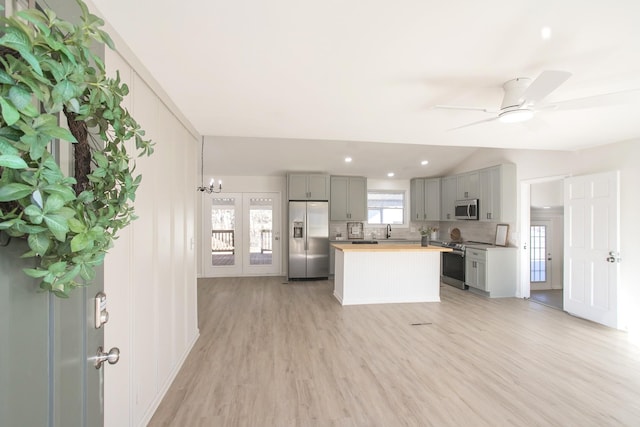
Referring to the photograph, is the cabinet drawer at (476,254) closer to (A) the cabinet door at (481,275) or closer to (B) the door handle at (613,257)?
(A) the cabinet door at (481,275)

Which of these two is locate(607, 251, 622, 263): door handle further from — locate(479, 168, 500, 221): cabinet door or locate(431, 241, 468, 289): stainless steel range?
locate(431, 241, 468, 289): stainless steel range

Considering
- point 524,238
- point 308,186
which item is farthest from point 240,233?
point 524,238

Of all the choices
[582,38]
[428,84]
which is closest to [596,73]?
[582,38]

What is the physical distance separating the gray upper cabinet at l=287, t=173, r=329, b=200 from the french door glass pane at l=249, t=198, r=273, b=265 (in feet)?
2.50

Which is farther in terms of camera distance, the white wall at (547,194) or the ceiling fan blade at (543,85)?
the white wall at (547,194)

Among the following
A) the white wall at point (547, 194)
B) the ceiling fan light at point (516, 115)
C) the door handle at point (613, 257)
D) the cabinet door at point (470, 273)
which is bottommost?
the cabinet door at point (470, 273)

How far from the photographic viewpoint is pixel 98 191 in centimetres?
81

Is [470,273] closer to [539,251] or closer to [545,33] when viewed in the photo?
[539,251]

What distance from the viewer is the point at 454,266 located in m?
6.24

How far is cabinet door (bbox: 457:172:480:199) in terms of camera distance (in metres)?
6.11

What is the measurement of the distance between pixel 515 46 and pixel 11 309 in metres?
2.34

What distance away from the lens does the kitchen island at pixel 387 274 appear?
16.0 feet

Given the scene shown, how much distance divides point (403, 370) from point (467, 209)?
174 inches

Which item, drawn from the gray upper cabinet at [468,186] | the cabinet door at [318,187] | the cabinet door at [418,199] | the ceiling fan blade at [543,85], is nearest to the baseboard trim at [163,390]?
the ceiling fan blade at [543,85]
